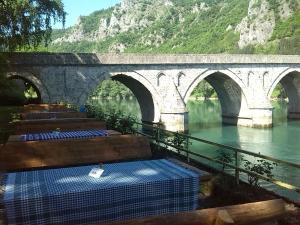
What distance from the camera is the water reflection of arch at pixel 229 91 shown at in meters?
34.9

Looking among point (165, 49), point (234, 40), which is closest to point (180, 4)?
point (165, 49)

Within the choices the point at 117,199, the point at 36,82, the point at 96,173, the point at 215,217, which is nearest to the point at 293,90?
the point at 36,82

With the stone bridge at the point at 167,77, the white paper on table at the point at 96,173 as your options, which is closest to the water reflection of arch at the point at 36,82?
the stone bridge at the point at 167,77

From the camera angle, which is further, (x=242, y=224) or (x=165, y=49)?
(x=165, y=49)

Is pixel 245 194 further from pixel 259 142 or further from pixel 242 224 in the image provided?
pixel 259 142

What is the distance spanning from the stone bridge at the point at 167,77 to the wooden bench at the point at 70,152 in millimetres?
21067

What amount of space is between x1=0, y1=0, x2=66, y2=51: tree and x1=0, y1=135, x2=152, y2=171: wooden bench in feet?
56.1

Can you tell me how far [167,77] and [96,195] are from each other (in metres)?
28.5

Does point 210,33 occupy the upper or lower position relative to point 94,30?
lower

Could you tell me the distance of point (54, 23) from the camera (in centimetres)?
2792

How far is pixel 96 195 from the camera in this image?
4.32m

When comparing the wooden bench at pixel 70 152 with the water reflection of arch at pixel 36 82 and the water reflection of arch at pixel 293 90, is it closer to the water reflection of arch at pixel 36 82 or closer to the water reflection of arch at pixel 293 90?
the water reflection of arch at pixel 36 82

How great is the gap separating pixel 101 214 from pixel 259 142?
81.0 feet

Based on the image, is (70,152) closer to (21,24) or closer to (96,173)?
(96,173)
